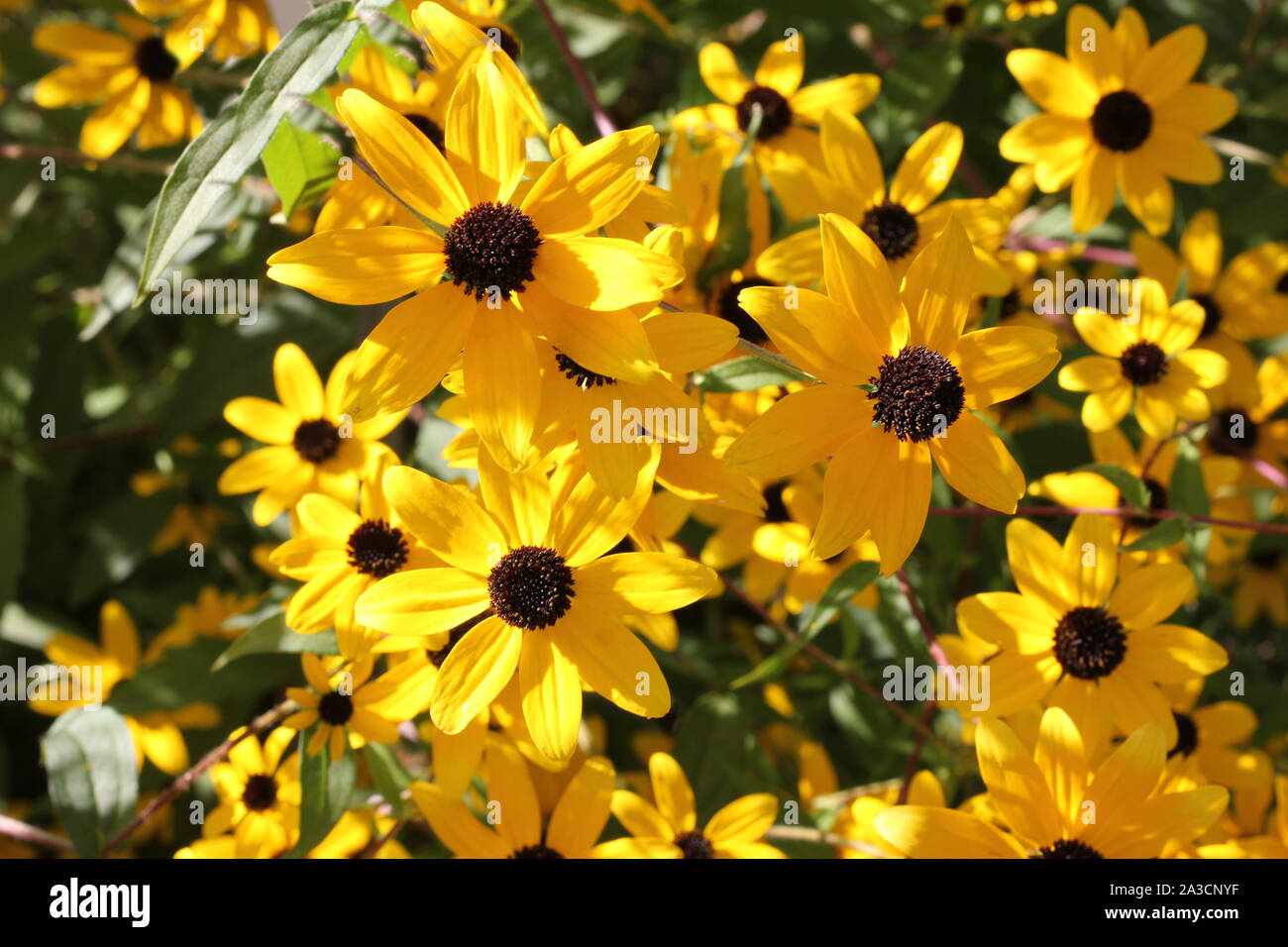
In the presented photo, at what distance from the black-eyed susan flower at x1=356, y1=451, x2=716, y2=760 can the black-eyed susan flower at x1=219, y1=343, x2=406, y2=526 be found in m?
0.47

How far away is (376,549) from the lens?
5.02 feet

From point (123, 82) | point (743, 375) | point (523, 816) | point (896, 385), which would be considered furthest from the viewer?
point (123, 82)

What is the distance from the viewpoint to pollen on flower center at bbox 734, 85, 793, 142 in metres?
1.89

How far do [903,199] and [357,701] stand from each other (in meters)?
1.25

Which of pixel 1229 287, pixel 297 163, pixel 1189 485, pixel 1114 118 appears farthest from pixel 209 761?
pixel 1229 287

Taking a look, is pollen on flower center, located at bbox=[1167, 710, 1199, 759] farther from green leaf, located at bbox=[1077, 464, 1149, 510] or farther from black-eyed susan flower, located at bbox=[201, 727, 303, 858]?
black-eyed susan flower, located at bbox=[201, 727, 303, 858]

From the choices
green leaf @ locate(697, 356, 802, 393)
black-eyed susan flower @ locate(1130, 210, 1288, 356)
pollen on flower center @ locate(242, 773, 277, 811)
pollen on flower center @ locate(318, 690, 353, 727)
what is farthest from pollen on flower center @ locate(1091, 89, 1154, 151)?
pollen on flower center @ locate(242, 773, 277, 811)

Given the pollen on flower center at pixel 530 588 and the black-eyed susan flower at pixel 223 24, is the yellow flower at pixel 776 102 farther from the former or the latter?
the pollen on flower center at pixel 530 588

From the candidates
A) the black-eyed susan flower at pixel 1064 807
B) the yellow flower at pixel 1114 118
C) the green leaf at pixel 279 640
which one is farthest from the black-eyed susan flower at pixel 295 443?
the yellow flower at pixel 1114 118

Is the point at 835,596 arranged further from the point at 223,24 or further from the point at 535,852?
the point at 223,24

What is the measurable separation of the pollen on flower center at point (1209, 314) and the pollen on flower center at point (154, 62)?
2234 mm

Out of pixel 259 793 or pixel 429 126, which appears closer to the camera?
pixel 429 126
